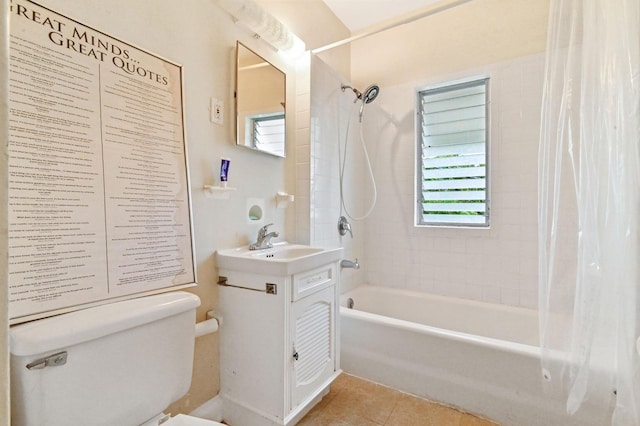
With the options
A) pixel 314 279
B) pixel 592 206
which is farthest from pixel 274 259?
pixel 592 206

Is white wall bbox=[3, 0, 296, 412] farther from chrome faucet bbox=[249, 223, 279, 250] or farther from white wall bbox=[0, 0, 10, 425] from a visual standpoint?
white wall bbox=[0, 0, 10, 425]

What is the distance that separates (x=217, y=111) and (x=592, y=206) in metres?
1.65

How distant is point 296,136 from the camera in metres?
2.00

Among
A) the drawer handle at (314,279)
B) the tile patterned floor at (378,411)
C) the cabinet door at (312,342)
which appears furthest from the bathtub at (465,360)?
the drawer handle at (314,279)

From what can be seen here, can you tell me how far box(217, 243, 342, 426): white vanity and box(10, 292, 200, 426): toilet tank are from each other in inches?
13.4

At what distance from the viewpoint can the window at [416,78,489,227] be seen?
2.22 metres

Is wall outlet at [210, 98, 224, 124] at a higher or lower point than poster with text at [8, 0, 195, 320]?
higher

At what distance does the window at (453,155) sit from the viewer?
2.22 meters

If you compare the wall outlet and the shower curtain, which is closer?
the shower curtain

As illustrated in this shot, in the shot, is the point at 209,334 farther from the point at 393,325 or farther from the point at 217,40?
the point at 217,40

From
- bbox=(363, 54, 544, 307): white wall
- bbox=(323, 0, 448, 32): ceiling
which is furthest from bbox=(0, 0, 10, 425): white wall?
bbox=(323, 0, 448, 32): ceiling

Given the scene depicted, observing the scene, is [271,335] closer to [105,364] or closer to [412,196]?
[105,364]

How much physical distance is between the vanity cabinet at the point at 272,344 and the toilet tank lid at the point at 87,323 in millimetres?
382

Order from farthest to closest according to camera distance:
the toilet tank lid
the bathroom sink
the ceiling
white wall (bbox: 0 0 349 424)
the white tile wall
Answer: the ceiling → the white tile wall → the bathroom sink → white wall (bbox: 0 0 349 424) → the toilet tank lid
